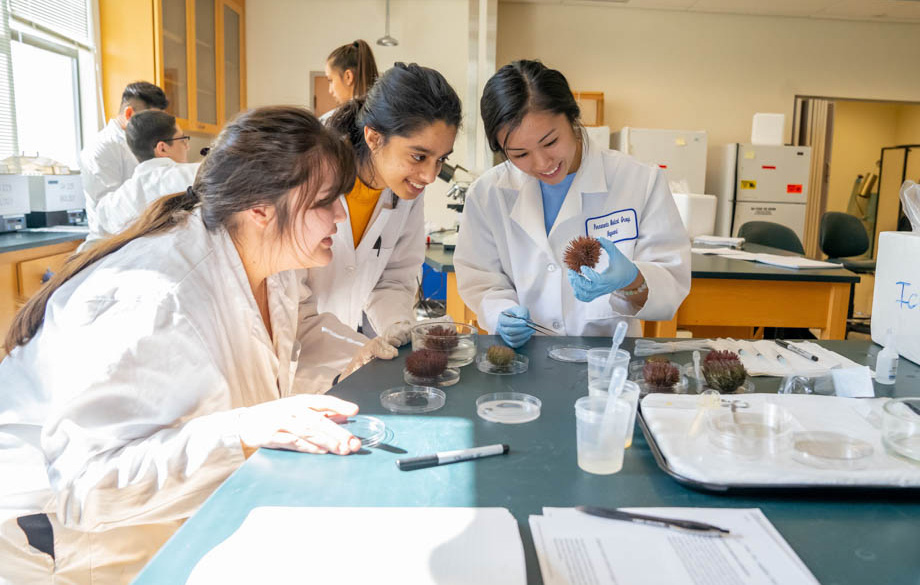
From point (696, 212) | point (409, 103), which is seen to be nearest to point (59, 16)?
point (409, 103)

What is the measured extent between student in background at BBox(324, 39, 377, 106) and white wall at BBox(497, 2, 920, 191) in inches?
126

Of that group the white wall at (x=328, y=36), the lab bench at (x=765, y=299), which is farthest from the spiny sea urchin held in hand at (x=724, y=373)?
the white wall at (x=328, y=36)

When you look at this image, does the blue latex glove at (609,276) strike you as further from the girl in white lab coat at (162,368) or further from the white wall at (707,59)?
the white wall at (707,59)

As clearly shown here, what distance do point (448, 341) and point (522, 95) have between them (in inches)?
26.8

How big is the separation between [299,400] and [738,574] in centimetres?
62

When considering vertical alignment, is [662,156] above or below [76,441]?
above

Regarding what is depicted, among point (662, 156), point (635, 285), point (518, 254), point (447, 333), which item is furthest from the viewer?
point (662, 156)

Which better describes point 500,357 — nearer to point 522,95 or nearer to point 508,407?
point 508,407

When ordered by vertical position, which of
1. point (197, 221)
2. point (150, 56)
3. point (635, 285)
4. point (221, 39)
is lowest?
point (635, 285)

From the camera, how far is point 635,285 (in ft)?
5.47

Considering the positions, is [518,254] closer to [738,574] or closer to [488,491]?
[488,491]

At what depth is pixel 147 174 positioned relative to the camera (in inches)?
99.8

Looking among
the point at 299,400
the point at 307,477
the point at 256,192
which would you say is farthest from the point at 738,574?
the point at 256,192

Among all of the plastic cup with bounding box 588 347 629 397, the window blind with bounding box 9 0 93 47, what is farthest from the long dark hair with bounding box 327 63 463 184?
the window blind with bounding box 9 0 93 47
